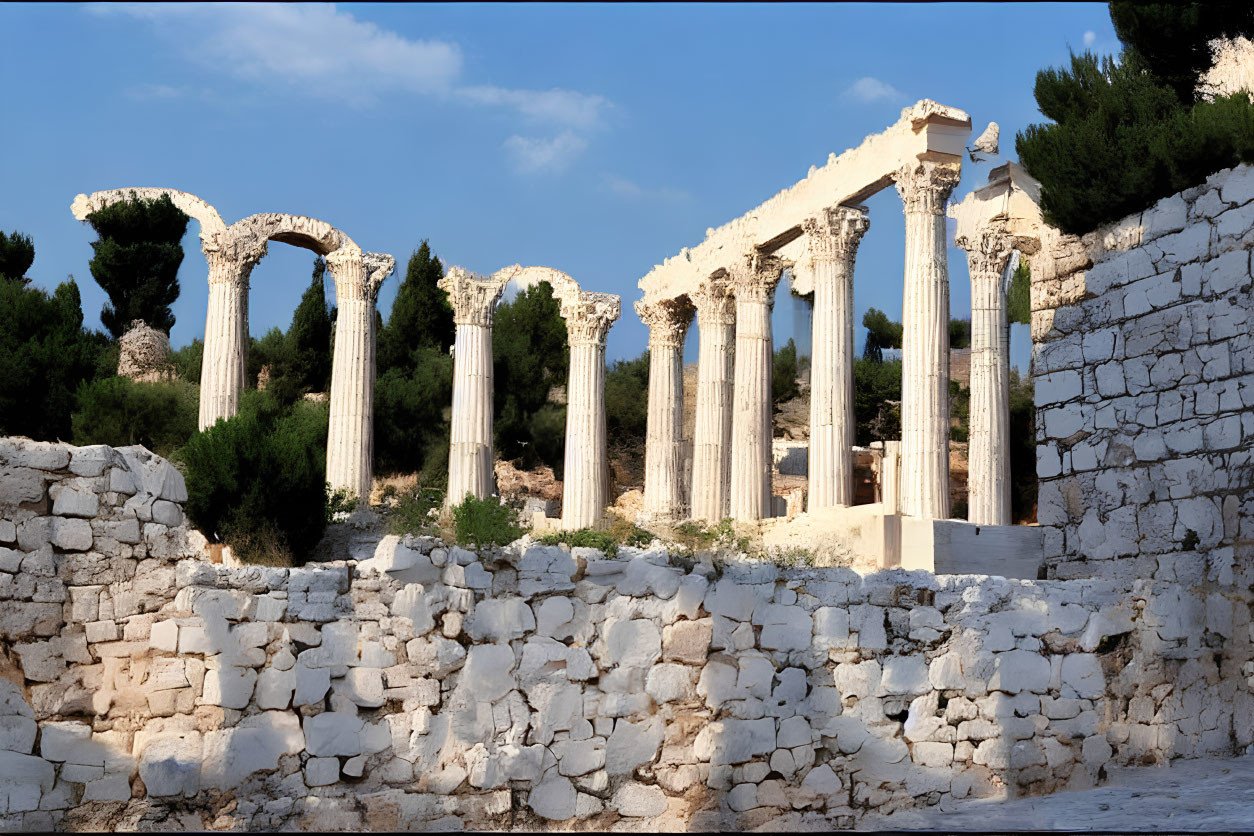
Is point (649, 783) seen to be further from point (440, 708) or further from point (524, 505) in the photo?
point (524, 505)

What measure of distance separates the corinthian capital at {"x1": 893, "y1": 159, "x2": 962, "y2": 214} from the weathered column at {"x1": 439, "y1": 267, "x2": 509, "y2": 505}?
32.7 ft

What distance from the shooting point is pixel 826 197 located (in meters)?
26.5

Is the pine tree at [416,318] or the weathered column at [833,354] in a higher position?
the pine tree at [416,318]

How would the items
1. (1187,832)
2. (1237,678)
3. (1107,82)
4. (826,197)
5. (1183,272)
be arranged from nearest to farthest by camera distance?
(1187,832)
(1237,678)
(1183,272)
(1107,82)
(826,197)

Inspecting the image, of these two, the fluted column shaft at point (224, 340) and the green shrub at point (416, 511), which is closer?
the green shrub at point (416, 511)

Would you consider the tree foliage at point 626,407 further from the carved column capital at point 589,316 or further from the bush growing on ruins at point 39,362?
the bush growing on ruins at point 39,362

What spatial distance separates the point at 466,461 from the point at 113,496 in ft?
66.2

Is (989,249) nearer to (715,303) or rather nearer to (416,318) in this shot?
(715,303)

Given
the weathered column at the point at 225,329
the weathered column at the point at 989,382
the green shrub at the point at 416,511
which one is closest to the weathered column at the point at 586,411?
the green shrub at the point at 416,511

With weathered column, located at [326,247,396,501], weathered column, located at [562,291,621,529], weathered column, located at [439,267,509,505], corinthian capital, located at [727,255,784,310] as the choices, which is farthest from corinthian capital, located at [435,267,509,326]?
corinthian capital, located at [727,255,784,310]

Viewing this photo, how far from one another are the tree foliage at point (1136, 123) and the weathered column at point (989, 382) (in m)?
12.5

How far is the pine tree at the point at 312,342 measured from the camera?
4053cm

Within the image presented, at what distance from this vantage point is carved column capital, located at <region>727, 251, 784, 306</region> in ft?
94.4

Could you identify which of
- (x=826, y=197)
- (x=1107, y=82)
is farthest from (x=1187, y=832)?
(x=826, y=197)
